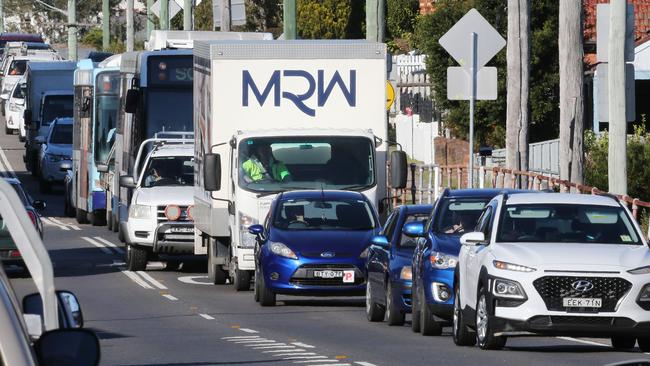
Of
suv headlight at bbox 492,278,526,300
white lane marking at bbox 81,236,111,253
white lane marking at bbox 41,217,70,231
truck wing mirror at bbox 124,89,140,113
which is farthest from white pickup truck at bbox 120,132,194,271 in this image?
suv headlight at bbox 492,278,526,300

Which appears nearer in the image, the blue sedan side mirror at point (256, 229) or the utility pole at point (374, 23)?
the blue sedan side mirror at point (256, 229)

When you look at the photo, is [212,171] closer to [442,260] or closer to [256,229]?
[256,229]

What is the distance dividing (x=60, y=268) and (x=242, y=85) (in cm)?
648

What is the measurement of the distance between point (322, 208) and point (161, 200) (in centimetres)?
567

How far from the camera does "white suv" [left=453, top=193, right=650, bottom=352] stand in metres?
15.7

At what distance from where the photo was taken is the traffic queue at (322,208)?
52.0 ft

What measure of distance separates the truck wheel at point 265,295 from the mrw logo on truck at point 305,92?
3236 mm

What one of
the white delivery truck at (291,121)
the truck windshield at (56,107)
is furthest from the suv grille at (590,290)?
the truck windshield at (56,107)

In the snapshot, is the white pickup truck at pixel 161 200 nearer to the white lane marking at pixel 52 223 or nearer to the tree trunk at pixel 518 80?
the tree trunk at pixel 518 80

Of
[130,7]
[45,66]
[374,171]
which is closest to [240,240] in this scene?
[374,171]

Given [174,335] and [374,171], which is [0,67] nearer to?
[374,171]

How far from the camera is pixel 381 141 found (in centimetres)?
2544

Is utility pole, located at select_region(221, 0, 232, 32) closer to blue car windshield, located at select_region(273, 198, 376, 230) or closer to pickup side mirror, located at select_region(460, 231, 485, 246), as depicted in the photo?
blue car windshield, located at select_region(273, 198, 376, 230)

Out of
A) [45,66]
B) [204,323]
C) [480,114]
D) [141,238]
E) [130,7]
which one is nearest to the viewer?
[204,323]
